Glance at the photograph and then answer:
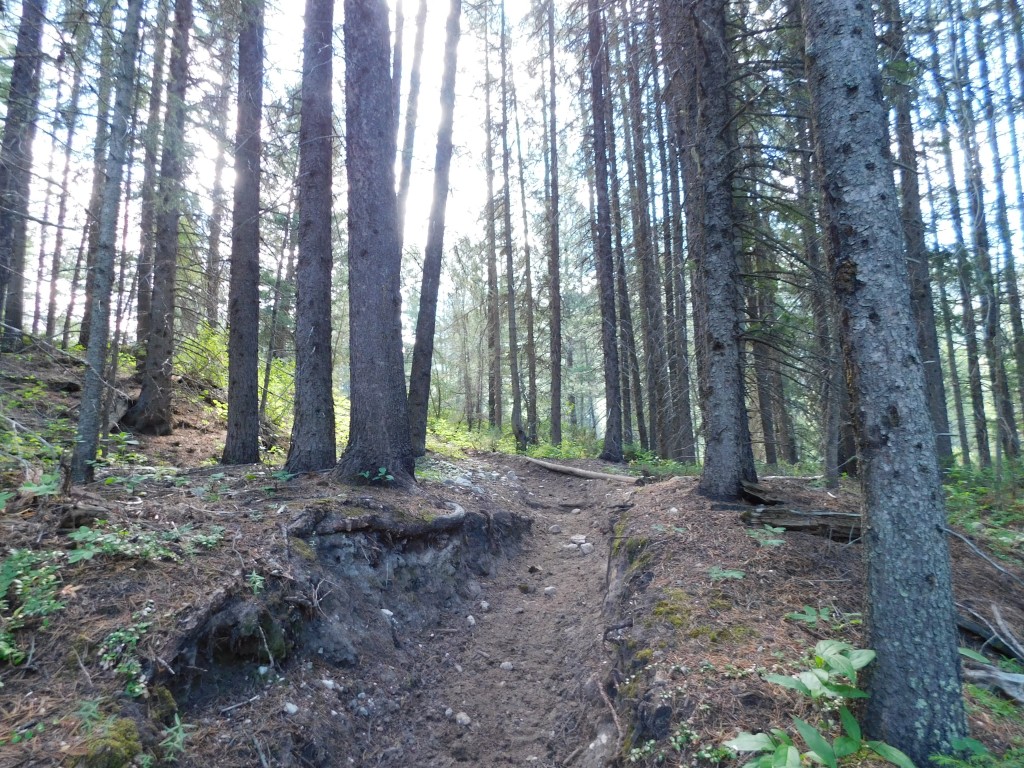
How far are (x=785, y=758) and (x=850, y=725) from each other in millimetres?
444

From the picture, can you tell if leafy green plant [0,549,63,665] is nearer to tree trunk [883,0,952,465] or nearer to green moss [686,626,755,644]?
green moss [686,626,755,644]

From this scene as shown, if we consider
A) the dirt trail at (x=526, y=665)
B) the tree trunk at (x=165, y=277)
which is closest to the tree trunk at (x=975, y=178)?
the dirt trail at (x=526, y=665)

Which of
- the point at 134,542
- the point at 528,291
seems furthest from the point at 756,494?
the point at 528,291

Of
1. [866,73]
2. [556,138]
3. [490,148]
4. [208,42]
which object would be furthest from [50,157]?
[866,73]

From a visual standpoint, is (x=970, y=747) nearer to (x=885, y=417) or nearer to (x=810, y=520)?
(x=885, y=417)

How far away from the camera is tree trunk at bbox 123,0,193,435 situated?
28.8 ft

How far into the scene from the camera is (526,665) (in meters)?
5.18

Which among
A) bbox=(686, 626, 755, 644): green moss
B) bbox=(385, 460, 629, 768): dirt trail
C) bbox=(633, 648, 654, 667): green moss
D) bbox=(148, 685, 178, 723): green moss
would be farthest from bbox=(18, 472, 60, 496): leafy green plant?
bbox=(686, 626, 755, 644): green moss

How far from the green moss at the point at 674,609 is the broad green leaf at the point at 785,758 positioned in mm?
1544

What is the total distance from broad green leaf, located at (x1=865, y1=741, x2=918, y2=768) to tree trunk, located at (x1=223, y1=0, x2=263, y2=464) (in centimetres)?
821

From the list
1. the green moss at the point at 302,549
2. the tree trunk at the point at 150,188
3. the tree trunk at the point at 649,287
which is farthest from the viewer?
the tree trunk at the point at 649,287

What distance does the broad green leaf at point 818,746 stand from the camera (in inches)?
93.8

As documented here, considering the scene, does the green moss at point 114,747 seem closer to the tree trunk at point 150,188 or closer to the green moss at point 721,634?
the green moss at point 721,634

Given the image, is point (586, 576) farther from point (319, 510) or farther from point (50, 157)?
point (50, 157)
